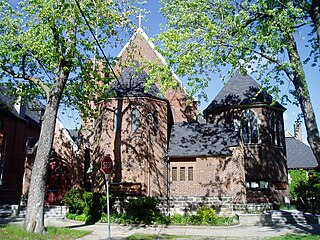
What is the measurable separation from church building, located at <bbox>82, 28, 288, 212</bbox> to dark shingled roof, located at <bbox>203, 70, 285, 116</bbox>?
11cm

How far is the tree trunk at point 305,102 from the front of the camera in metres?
12.8

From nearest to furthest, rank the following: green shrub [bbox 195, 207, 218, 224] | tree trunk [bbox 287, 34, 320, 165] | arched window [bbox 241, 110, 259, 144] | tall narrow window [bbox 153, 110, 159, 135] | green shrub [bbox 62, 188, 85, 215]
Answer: tree trunk [bbox 287, 34, 320, 165] → green shrub [bbox 195, 207, 218, 224] → green shrub [bbox 62, 188, 85, 215] → tall narrow window [bbox 153, 110, 159, 135] → arched window [bbox 241, 110, 259, 144]

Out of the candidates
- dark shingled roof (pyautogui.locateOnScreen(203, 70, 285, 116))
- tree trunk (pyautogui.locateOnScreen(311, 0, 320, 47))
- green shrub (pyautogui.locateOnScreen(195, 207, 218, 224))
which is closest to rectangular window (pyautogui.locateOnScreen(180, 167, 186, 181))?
green shrub (pyautogui.locateOnScreen(195, 207, 218, 224))

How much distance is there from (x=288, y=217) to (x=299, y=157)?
14509mm

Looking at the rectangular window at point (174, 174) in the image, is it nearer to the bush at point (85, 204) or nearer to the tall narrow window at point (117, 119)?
the tall narrow window at point (117, 119)

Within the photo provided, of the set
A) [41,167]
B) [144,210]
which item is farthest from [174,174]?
[41,167]

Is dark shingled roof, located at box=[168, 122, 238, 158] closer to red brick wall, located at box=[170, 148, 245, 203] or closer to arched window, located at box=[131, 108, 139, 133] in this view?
red brick wall, located at box=[170, 148, 245, 203]

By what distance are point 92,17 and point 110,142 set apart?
891 cm

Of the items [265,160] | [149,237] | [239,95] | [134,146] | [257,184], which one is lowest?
[149,237]

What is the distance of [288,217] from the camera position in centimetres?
1964

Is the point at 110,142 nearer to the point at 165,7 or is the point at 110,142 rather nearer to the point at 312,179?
the point at 165,7

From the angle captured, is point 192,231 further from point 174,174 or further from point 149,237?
point 174,174

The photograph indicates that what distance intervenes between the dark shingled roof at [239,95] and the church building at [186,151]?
11 cm

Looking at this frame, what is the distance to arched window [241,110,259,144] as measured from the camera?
23453mm
